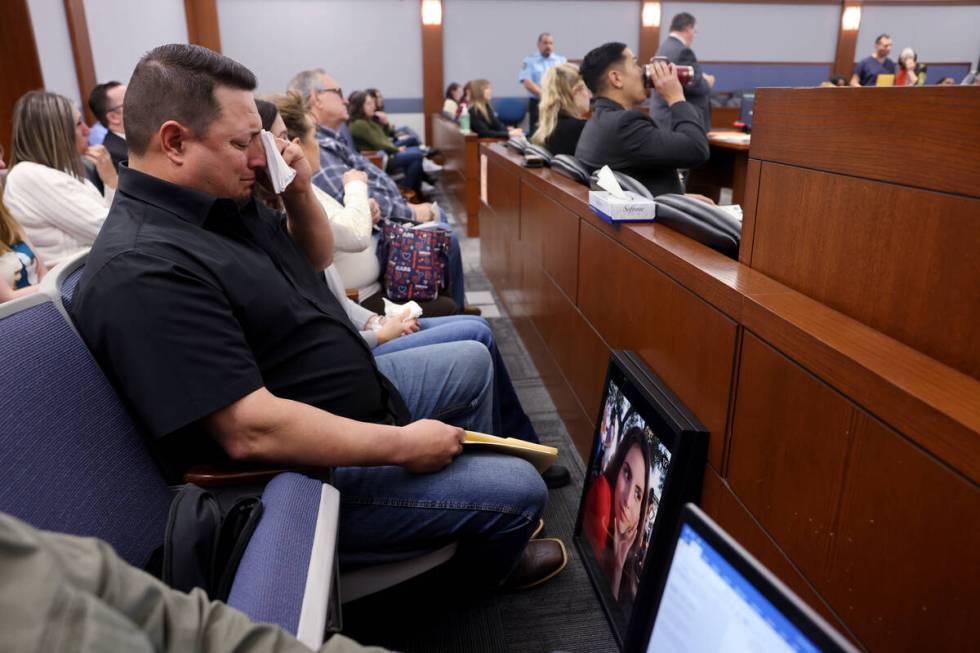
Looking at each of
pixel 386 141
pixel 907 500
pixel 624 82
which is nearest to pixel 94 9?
pixel 386 141

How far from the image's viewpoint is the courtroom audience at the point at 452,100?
27.4 ft

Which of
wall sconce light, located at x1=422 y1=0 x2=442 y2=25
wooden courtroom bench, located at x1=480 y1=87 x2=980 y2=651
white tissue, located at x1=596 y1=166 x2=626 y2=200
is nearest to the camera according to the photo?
wooden courtroom bench, located at x1=480 y1=87 x2=980 y2=651

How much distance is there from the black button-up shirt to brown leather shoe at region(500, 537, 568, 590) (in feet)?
1.52

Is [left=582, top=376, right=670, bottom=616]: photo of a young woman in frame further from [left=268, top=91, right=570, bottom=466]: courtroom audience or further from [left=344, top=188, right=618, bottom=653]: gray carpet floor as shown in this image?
[left=268, top=91, right=570, bottom=466]: courtroom audience

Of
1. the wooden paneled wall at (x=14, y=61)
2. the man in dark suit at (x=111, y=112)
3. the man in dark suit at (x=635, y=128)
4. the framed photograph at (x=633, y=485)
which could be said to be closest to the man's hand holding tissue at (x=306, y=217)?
the framed photograph at (x=633, y=485)

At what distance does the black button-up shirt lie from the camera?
3.31ft

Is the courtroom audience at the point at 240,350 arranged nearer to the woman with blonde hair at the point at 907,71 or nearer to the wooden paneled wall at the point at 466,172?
the wooden paneled wall at the point at 466,172

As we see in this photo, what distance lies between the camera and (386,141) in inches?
241

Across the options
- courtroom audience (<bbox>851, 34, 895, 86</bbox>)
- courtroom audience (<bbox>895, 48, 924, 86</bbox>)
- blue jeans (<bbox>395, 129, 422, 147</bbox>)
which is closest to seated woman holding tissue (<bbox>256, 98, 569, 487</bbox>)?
blue jeans (<bbox>395, 129, 422, 147</bbox>)

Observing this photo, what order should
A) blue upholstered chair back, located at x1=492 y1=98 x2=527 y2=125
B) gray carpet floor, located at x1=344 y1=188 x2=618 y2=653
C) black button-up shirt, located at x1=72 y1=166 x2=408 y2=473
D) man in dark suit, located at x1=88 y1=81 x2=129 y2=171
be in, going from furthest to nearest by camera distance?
blue upholstered chair back, located at x1=492 y1=98 x2=527 y2=125 < man in dark suit, located at x1=88 y1=81 x2=129 y2=171 < gray carpet floor, located at x1=344 y1=188 x2=618 y2=653 < black button-up shirt, located at x1=72 y1=166 x2=408 y2=473

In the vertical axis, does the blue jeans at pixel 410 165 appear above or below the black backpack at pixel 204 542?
below

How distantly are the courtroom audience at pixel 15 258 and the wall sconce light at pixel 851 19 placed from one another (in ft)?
38.8

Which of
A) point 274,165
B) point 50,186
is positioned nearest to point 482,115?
point 50,186

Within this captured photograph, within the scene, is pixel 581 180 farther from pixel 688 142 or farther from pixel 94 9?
pixel 94 9
